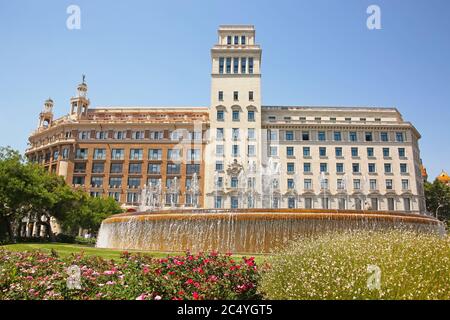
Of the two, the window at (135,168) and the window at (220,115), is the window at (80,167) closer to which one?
the window at (135,168)

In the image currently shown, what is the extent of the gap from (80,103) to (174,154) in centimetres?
2435

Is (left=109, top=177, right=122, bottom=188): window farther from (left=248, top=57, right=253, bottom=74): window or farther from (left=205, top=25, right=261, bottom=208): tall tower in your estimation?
(left=248, top=57, right=253, bottom=74): window

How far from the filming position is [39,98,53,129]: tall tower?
8306 centimetres

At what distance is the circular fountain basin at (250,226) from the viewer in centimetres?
2155

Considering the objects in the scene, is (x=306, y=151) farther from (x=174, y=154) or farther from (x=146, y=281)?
(x=146, y=281)

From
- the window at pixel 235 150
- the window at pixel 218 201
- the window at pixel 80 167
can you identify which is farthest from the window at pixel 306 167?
the window at pixel 80 167

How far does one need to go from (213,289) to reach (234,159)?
2289 inches

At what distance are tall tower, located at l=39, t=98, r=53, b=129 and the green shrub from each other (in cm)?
8437

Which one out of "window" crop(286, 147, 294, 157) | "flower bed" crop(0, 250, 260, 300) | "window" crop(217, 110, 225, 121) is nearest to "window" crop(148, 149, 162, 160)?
"window" crop(217, 110, 225, 121)

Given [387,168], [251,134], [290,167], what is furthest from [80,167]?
[387,168]

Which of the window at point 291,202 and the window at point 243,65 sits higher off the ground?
the window at point 243,65

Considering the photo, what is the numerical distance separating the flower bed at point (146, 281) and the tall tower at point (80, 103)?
7300cm

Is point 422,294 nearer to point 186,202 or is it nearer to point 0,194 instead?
point 0,194

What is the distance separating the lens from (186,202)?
219 feet
